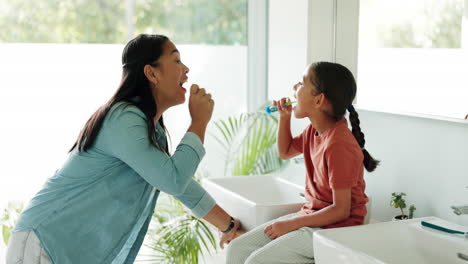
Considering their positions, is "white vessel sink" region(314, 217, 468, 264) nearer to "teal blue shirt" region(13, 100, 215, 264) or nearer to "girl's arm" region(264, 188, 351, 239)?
"girl's arm" region(264, 188, 351, 239)

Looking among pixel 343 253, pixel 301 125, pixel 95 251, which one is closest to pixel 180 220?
pixel 301 125

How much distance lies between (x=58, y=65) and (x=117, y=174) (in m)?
1.29

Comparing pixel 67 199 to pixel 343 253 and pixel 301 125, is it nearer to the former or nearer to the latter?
pixel 343 253

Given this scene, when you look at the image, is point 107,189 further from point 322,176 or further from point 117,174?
point 322,176

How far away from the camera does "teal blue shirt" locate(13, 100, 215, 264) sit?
150 centimetres

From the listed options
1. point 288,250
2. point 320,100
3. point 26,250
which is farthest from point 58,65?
point 288,250

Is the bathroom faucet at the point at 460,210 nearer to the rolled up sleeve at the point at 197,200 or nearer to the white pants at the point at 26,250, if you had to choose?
the rolled up sleeve at the point at 197,200

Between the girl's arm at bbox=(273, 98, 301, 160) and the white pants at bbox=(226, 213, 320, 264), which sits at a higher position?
the girl's arm at bbox=(273, 98, 301, 160)

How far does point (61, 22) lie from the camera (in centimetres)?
267

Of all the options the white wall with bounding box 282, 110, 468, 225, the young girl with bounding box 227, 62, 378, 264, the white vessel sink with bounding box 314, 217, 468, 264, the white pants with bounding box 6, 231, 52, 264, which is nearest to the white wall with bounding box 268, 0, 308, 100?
the white wall with bounding box 282, 110, 468, 225

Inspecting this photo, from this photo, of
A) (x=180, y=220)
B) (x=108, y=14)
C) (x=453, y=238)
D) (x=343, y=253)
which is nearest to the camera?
(x=343, y=253)

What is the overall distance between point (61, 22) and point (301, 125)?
1221 mm

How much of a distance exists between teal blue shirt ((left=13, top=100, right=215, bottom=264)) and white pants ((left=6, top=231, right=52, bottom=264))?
0.02 metres

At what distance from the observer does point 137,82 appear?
5.30ft
